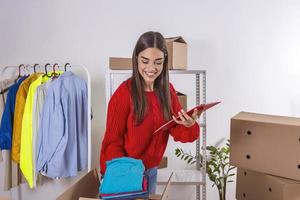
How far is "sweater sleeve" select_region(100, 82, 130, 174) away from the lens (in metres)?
1.33

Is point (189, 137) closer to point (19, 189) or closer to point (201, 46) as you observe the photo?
point (201, 46)

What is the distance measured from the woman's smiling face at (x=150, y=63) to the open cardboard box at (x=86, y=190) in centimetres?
49

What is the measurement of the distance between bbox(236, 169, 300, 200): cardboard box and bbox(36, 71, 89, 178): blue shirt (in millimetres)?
1083

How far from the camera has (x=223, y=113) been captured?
7.69 feet

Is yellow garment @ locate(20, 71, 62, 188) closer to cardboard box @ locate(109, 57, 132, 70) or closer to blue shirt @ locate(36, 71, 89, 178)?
blue shirt @ locate(36, 71, 89, 178)

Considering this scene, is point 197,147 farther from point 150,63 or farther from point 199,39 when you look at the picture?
point 150,63

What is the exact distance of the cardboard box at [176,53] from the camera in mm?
1792

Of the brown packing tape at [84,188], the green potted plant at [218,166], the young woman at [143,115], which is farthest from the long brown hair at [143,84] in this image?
the green potted plant at [218,166]

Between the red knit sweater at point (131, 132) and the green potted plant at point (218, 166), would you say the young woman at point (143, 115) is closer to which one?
the red knit sweater at point (131, 132)

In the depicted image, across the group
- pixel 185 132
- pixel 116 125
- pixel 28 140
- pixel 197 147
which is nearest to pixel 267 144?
pixel 185 132

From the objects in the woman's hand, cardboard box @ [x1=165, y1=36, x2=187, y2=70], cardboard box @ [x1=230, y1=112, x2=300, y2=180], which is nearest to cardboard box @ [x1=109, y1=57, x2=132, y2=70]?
cardboard box @ [x1=165, y1=36, x2=187, y2=70]

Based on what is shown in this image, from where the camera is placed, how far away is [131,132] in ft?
4.39

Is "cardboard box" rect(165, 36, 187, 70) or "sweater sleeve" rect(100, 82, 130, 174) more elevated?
"cardboard box" rect(165, 36, 187, 70)

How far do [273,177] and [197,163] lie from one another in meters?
1.03
